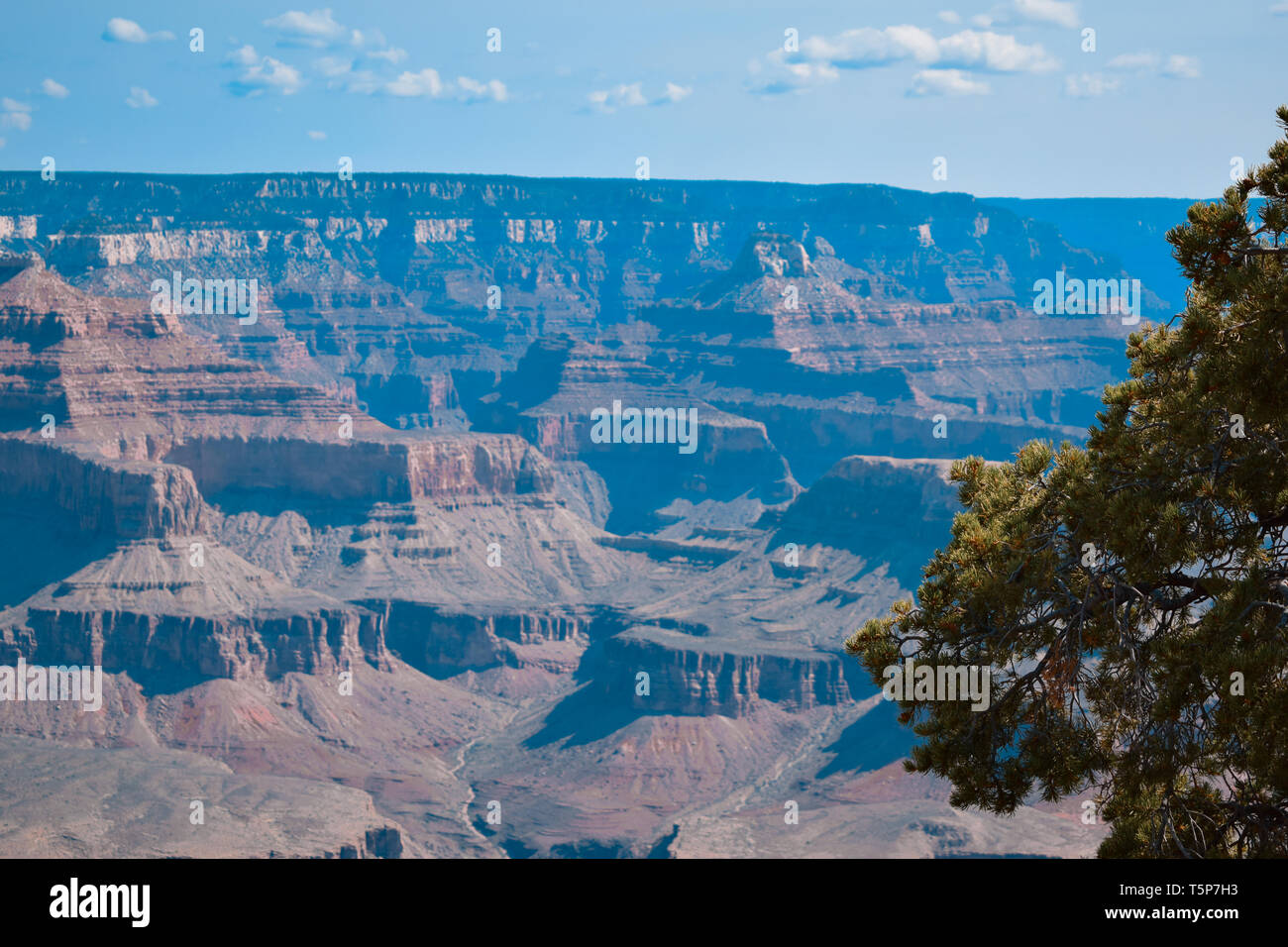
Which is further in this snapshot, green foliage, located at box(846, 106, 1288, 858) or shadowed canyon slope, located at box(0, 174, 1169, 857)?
shadowed canyon slope, located at box(0, 174, 1169, 857)

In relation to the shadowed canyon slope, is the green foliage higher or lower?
higher

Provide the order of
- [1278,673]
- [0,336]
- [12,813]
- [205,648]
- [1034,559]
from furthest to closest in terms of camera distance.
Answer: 1. [0,336]
2. [205,648]
3. [12,813]
4. [1034,559]
5. [1278,673]

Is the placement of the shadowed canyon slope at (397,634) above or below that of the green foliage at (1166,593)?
below

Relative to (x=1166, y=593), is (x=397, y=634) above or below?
below

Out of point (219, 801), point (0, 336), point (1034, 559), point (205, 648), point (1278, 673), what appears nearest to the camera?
point (1278, 673)

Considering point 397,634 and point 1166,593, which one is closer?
point 1166,593
